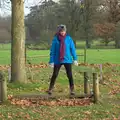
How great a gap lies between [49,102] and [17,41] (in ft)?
13.2

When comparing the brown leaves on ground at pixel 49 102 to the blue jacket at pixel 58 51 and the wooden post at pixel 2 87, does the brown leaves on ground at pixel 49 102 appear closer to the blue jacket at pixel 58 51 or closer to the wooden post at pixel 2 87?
the wooden post at pixel 2 87

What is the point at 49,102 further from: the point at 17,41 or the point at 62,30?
the point at 17,41

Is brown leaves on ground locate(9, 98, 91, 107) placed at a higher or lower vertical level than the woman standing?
lower

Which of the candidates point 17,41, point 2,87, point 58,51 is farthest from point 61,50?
point 17,41

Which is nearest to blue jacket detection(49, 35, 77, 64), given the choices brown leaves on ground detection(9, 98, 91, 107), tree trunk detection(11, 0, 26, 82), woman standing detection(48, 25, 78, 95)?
woman standing detection(48, 25, 78, 95)

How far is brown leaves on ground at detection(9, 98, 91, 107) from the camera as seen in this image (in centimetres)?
1007

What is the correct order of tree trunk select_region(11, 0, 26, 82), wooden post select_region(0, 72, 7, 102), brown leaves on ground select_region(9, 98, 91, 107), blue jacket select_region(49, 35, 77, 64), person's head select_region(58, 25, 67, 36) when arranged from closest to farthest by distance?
wooden post select_region(0, 72, 7, 102) → brown leaves on ground select_region(9, 98, 91, 107) → person's head select_region(58, 25, 67, 36) → blue jacket select_region(49, 35, 77, 64) → tree trunk select_region(11, 0, 26, 82)

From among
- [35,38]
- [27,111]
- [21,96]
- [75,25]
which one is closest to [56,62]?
[21,96]

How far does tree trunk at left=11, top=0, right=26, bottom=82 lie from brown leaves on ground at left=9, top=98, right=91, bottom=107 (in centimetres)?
334

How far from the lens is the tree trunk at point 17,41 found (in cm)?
1349

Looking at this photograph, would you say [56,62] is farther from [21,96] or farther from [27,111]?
[27,111]

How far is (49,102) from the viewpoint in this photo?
10312mm

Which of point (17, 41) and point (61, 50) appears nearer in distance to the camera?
point (61, 50)

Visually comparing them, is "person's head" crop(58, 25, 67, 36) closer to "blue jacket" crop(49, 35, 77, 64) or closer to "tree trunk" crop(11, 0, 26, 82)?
"blue jacket" crop(49, 35, 77, 64)
